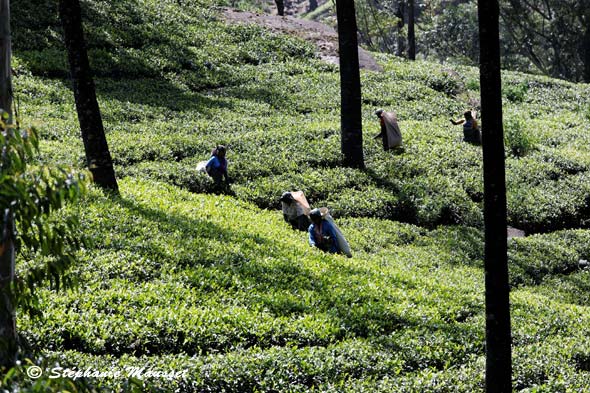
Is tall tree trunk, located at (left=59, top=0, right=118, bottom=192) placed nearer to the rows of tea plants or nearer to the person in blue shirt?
the rows of tea plants

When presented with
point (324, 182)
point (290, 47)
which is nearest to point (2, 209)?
point (324, 182)

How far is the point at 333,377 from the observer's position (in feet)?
31.2

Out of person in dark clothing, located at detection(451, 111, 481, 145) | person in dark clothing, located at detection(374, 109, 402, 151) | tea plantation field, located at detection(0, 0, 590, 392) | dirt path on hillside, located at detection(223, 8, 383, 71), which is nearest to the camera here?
tea plantation field, located at detection(0, 0, 590, 392)

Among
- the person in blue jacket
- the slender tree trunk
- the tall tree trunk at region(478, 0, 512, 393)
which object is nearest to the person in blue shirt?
the person in blue jacket

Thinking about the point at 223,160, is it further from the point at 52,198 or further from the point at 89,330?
the point at 52,198

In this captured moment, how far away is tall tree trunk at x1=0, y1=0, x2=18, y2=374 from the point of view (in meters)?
4.73

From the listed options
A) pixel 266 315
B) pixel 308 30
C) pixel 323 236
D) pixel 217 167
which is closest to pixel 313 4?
pixel 308 30

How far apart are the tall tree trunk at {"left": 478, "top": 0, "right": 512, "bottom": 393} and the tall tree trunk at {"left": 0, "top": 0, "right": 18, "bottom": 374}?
17.0ft

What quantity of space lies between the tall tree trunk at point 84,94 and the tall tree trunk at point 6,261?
8118 mm

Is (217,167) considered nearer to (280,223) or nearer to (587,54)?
(280,223)

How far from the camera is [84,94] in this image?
14336 mm

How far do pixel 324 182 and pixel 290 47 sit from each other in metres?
14.1

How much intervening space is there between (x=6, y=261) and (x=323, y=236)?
9.67 metres

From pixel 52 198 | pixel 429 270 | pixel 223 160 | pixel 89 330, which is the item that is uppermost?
pixel 52 198
